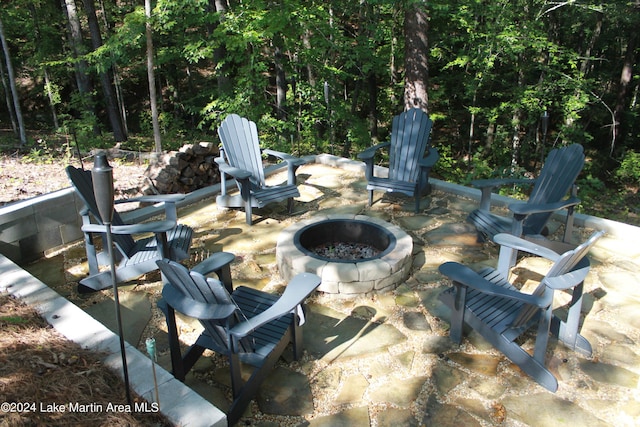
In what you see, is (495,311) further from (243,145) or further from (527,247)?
(243,145)

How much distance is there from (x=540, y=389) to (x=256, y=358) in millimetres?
1406

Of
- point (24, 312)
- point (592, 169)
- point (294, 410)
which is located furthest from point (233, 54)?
point (592, 169)

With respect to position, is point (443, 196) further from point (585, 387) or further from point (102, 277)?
point (102, 277)

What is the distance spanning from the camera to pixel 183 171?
5.07m

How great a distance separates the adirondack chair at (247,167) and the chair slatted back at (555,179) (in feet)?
6.67

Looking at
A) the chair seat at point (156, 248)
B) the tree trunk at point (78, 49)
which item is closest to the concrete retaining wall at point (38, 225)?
the chair seat at point (156, 248)

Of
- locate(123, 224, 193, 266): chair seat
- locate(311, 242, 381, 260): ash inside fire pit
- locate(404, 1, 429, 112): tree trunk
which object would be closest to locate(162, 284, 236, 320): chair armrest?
locate(123, 224, 193, 266): chair seat

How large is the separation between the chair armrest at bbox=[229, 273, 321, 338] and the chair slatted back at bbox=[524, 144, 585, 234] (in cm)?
208

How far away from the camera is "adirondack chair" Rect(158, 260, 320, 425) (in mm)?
1862

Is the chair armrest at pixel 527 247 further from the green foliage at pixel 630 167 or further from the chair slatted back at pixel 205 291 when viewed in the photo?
the green foliage at pixel 630 167

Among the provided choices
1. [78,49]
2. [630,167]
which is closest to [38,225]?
[78,49]

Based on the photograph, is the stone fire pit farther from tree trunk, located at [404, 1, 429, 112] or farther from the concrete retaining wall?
tree trunk, located at [404, 1, 429, 112]

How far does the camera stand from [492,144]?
10.4m

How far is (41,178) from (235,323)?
176 inches
